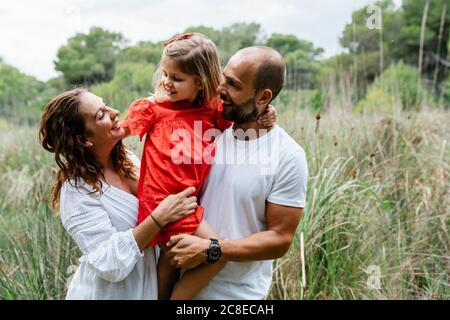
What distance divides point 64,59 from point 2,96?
137 inches

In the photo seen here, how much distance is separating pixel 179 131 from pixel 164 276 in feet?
1.91

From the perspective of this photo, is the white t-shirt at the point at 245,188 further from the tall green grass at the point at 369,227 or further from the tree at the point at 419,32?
the tree at the point at 419,32

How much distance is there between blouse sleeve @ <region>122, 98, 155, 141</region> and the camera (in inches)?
86.4

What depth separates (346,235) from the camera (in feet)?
12.2

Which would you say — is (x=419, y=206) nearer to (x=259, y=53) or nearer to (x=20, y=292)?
(x=259, y=53)

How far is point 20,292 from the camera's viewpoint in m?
3.48

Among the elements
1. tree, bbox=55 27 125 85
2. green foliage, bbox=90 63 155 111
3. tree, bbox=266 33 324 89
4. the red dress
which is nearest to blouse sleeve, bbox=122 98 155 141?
the red dress

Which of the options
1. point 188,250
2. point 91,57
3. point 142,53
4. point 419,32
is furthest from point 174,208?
point 419,32

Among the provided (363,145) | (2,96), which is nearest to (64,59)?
(2,96)

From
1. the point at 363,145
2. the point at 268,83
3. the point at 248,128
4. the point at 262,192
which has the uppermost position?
the point at 268,83

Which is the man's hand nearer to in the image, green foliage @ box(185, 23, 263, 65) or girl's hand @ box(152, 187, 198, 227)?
girl's hand @ box(152, 187, 198, 227)

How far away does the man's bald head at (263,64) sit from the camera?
2.13 meters

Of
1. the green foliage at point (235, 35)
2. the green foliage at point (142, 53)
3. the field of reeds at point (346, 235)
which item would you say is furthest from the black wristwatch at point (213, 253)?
the green foliage at point (235, 35)

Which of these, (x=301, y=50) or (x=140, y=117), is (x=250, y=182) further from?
(x=301, y=50)
